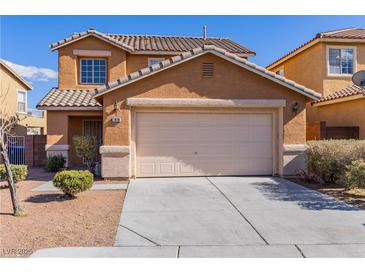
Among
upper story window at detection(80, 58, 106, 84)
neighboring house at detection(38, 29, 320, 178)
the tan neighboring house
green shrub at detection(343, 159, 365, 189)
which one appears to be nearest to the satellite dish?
neighboring house at detection(38, 29, 320, 178)

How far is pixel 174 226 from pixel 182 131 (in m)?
5.83

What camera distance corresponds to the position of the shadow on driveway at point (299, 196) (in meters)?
7.86

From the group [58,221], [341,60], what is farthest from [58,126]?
[341,60]

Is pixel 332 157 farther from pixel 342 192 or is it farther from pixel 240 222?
pixel 240 222

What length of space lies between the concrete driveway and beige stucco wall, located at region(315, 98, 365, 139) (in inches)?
245

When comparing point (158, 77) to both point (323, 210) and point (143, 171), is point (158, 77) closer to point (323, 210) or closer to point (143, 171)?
point (143, 171)

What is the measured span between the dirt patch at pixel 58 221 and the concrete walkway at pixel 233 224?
12.3 inches

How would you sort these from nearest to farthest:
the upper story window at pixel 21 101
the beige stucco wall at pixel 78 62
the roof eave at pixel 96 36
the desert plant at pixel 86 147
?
1. the desert plant at pixel 86 147
2. the roof eave at pixel 96 36
3. the beige stucco wall at pixel 78 62
4. the upper story window at pixel 21 101

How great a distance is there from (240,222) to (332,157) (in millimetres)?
5229

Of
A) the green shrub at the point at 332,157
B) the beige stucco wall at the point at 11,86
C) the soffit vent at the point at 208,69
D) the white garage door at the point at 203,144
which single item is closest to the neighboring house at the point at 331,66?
the green shrub at the point at 332,157

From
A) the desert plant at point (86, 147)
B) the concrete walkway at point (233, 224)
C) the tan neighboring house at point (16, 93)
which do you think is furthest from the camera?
the tan neighboring house at point (16, 93)

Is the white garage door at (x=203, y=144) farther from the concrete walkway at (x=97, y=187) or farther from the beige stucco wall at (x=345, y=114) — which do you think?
the beige stucco wall at (x=345, y=114)

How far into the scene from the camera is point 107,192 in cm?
938

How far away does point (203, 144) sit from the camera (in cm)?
1189
